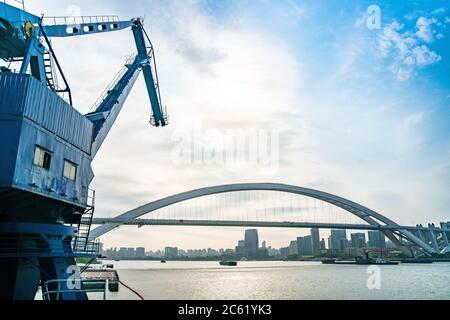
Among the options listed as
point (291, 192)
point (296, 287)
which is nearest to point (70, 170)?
point (296, 287)

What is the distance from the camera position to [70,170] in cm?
1427

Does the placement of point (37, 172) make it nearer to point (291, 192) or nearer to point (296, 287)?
point (296, 287)

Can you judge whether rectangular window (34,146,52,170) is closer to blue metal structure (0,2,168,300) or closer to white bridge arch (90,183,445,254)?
blue metal structure (0,2,168,300)

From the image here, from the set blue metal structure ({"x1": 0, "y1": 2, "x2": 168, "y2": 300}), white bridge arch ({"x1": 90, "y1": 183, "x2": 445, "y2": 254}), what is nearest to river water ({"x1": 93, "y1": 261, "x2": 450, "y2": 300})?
blue metal structure ({"x1": 0, "y1": 2, "x2": 168, "y2": 300})

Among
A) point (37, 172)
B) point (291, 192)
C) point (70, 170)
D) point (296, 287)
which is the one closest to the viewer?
point (37, 172)

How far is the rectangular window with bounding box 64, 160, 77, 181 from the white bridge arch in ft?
188

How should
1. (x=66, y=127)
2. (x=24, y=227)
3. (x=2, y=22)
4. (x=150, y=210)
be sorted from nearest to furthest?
(x=24, y=227) → (x=66, y=127) → (x=2, y=22) → (x=150, y=210)

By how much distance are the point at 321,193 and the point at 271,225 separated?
19.1m

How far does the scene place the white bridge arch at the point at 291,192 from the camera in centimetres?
7000

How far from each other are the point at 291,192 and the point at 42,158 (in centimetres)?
7868

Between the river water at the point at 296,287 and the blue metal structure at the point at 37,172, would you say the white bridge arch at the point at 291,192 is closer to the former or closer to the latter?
the river water at the point at 296,287
